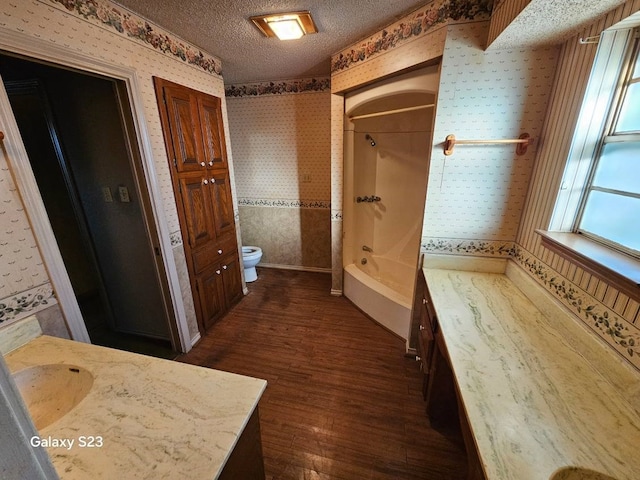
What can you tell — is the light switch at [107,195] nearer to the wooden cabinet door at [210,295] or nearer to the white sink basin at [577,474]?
the wooden cabinet door at [210,295]

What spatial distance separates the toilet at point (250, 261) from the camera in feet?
10.4

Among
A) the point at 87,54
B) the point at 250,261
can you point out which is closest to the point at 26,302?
the point at 87,54

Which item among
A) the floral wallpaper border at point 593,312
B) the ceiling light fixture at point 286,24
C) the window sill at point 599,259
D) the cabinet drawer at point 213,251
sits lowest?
the cabinet drawer at point 213,251

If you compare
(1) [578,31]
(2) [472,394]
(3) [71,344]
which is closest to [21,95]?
(3) [71,344]

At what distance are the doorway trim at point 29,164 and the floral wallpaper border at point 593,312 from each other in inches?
89.6

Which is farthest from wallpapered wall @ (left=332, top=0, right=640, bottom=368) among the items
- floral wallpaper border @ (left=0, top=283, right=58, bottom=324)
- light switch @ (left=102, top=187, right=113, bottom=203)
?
light switch @ (left=102, top=187, right=113, bottom=203)

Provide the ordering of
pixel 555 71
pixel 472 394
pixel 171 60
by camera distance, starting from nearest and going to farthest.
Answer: pixel 472 394, pixel 555 71, pixel 171 60

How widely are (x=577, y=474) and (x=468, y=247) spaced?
1.23 metres

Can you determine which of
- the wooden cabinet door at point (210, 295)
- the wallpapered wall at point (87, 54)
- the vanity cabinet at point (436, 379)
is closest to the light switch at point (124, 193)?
the wallpapered wall at point (87, 54)

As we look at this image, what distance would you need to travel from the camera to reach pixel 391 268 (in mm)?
3131

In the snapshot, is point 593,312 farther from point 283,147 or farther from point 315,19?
point 283,147

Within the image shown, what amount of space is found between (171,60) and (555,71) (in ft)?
7.67

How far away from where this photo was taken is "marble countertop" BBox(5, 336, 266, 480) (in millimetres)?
658

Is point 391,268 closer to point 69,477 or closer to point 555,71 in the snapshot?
point 555,71
